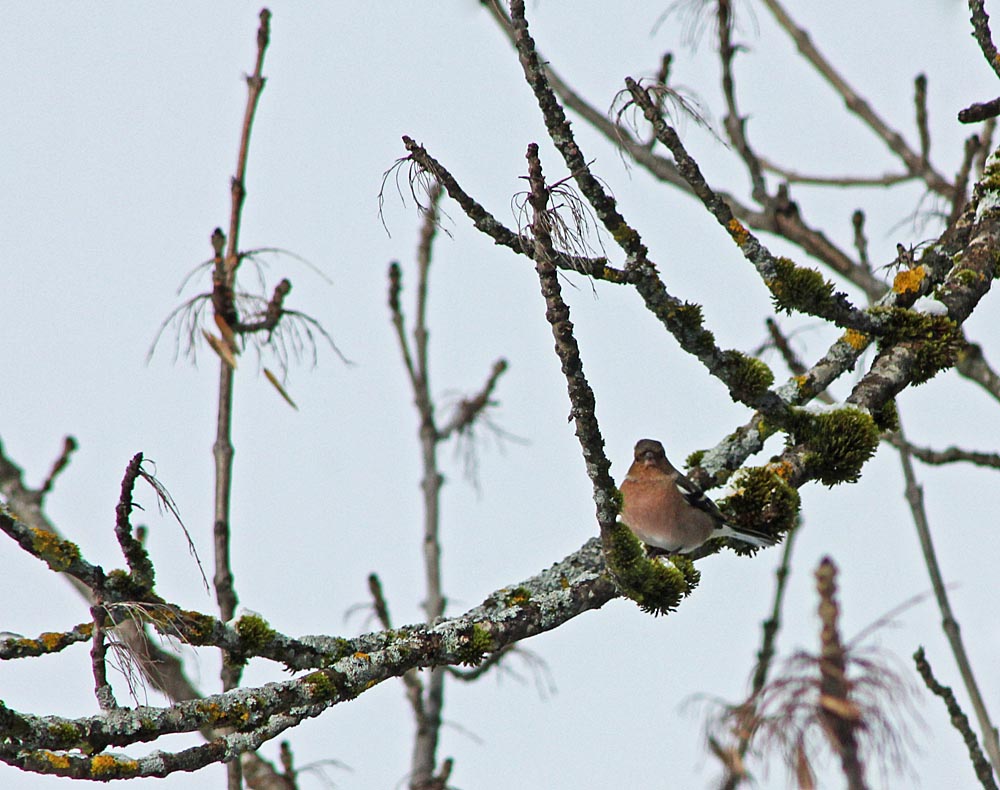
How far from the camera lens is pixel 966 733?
4297 mm

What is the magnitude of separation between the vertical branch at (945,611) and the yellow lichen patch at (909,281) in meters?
1.18

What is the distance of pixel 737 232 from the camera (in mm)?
3650

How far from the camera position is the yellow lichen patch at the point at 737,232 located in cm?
360

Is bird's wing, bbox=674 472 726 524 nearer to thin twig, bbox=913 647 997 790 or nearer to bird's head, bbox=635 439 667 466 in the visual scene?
bird's head, bbox=635 439 667 466

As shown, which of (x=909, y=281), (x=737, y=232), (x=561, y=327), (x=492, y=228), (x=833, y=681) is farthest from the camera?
(x=909, y=281)

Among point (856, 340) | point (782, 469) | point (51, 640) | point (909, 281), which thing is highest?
point (909, 281)

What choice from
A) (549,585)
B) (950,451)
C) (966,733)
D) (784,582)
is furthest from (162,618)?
(950,451)

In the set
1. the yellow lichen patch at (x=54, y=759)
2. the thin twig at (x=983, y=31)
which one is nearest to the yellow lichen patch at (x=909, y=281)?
the thin twig at (x=983, y=31)

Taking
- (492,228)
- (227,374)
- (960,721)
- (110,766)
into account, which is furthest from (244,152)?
(960,721)

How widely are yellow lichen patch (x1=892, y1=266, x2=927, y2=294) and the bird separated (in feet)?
3.65

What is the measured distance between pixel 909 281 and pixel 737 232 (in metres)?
1.08

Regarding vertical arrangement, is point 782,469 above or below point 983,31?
below

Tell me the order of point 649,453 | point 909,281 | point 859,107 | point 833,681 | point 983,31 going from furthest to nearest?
point 859,107 → point 649,453 → point 909,281 → point 983,31 → point 833,681

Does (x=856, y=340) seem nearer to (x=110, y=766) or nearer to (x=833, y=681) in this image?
(x=833, y=681)
